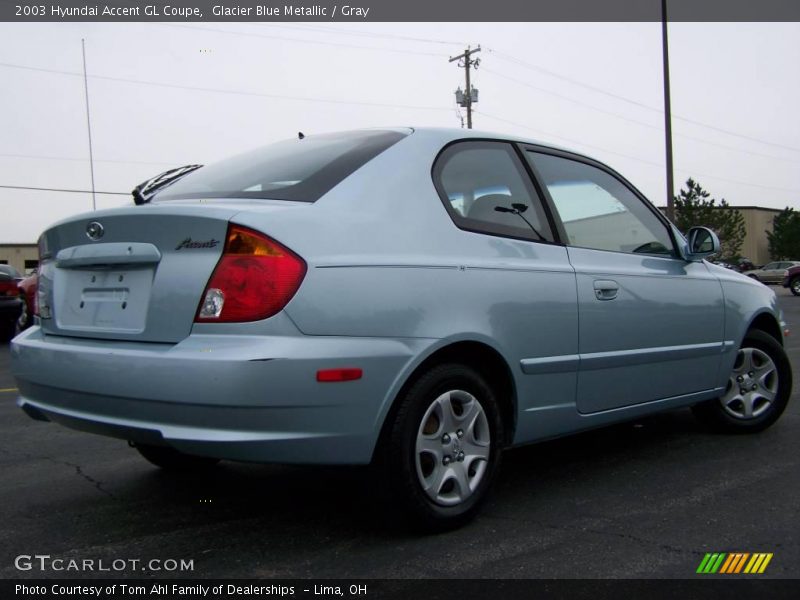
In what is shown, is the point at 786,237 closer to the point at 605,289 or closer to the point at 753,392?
the point at 753,392

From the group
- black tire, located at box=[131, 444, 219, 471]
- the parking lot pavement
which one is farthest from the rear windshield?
black tire, located at box=[131, 444, 219, 471]

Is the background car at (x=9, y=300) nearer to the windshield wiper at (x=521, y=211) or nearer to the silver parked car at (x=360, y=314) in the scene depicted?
the silver parked car at (x=360, y=314)

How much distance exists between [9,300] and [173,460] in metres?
10.4

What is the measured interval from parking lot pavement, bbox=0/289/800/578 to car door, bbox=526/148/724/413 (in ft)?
1.45

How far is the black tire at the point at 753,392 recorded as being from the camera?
195 inches

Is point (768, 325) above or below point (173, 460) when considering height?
above

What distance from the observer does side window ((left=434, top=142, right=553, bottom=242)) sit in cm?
341

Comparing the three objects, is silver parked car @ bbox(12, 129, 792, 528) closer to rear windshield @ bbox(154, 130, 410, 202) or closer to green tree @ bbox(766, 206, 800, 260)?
rear windshield @ bbox(154, 130, 410, 202)

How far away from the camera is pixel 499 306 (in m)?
3.32

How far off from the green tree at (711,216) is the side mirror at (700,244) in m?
67.1

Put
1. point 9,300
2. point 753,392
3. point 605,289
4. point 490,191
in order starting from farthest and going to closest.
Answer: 1. point 9,300
2. point 753,392
3. point 605,289
4. point 490,191

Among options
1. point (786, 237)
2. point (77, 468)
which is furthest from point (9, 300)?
point (786, 237)

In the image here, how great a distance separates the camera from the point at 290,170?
336 cm
